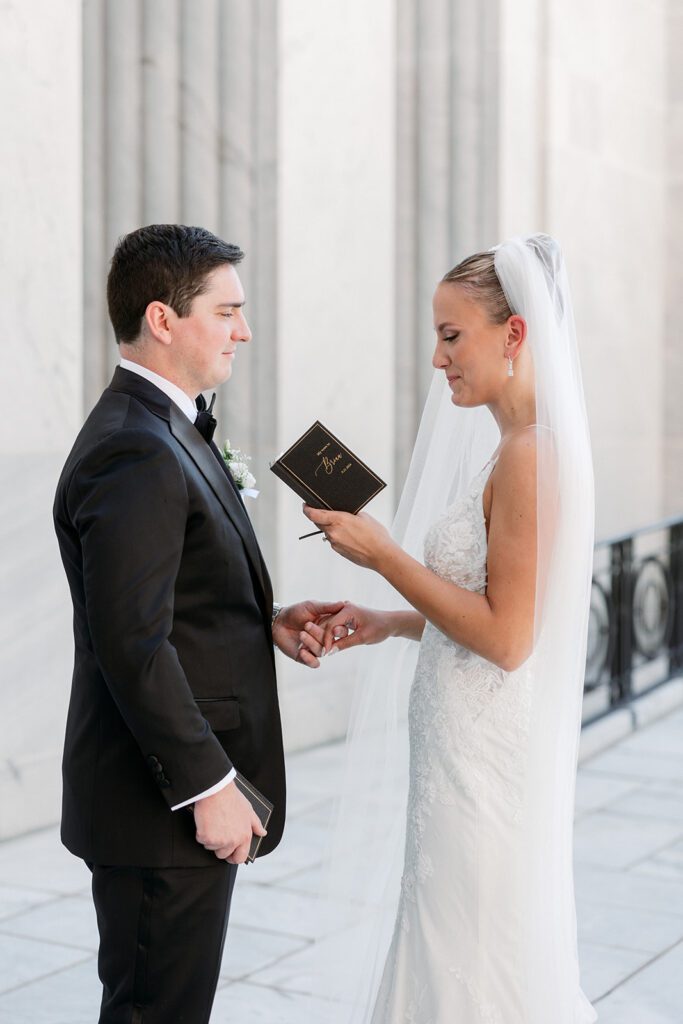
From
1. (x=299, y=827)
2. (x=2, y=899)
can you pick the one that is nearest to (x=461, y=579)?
(x=2, y=899)

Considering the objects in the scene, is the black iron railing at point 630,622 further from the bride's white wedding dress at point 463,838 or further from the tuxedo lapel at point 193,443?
the tuxedo lapel at point 193,443

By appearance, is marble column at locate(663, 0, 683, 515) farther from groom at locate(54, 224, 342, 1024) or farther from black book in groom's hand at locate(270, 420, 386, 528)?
groom at locate(54, 224, 342, 1024)

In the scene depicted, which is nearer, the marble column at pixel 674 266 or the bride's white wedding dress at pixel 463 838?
the bride's white wedding dress at pixel 463 838

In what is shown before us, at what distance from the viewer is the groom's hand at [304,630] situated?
10.9 ft

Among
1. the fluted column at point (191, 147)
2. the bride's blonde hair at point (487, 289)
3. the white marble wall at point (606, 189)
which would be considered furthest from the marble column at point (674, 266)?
the bride's blonde hair at point (487, 289)

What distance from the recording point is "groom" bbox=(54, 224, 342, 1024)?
2.56 meters

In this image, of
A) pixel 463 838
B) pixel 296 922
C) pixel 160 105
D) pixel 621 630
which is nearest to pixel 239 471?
pixel 463 838

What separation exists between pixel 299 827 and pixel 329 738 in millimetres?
1920

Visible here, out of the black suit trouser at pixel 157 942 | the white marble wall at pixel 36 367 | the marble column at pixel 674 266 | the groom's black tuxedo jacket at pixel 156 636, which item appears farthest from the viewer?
the marble column at pixel 674 266

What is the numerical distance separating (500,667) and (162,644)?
2.91 ft

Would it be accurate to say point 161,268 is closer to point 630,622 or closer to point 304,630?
point 304,630

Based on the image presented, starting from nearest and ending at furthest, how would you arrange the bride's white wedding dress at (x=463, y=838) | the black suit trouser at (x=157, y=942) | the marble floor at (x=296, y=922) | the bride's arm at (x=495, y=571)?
the black suit trouser at (x=157, y=942)
the bride's arm at (x=495, y=571)
the bride's white wedding dress at (x=463, y=838)
the marble floor at (x=296, y=922)

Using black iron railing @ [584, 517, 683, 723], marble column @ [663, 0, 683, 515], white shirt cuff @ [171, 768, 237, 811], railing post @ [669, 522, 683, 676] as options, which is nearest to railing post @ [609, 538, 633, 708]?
black iron railing @ [584, 517, 683, 723]

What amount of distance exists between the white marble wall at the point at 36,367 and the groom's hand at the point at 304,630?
282cm
